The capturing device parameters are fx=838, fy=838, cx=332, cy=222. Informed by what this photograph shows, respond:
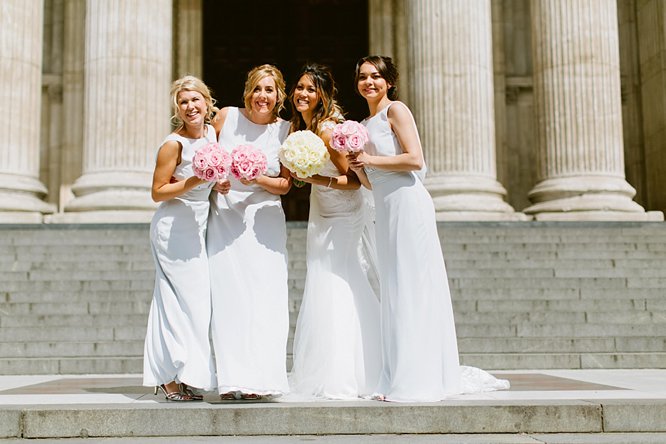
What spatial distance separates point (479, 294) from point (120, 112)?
8154 millimetres

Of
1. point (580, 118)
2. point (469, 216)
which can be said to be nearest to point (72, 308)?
point (469, 216)

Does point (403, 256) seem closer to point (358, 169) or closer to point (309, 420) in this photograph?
point (358, 169)

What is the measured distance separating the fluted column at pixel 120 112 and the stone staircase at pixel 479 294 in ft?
4.42

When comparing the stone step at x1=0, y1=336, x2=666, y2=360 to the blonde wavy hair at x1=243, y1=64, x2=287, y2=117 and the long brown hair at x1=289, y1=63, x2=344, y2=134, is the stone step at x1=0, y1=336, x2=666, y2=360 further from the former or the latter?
the blonde wavy hair at x1=243, y1=64, x2=287, y2=117

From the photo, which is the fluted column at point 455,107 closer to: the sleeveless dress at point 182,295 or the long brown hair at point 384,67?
the long brown hair at point 384,67

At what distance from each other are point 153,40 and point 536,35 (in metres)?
7.89

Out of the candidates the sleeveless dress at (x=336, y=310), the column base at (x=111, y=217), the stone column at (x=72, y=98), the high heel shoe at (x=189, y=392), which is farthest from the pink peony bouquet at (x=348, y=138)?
the stone column at (x=72, y=98)

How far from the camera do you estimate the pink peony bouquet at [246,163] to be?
563cm

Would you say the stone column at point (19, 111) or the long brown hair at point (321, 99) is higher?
the stone column at point (19, 111)

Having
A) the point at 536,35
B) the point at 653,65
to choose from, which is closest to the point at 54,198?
the point at 536,35

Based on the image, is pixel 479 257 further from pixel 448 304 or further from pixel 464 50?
pixel 448 304

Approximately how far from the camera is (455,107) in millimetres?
16047

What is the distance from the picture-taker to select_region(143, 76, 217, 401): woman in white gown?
5.90 m

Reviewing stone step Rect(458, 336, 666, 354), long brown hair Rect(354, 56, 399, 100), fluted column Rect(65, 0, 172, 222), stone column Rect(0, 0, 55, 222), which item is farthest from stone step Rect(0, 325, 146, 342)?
stone column Rect(0, 0, 55, 222)
